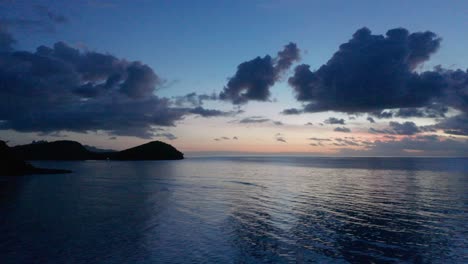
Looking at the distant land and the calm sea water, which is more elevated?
the distant land

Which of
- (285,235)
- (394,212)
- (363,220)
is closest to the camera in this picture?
(285,235)

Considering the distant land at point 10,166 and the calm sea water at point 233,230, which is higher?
the distant land at point 10,166

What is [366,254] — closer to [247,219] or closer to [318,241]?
[318,241]

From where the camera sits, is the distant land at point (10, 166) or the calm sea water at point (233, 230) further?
the distant land at point (10, 166)

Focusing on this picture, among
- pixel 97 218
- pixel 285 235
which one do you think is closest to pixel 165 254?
pixel 285 235

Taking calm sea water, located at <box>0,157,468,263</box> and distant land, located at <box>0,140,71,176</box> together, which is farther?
distant land, located at <box>0,140,71,176</box>

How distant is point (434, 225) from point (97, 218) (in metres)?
42.1

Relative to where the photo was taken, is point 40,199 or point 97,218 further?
point 40,199

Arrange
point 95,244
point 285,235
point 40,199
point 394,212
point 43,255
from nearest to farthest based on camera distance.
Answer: point 43,255, point 95,244, point 285,235, point 394,212, point 40,199

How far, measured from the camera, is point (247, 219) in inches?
1801

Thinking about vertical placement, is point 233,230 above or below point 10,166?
below

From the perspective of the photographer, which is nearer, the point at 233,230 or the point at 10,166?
the point at 233,230

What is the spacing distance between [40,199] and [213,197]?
105ft

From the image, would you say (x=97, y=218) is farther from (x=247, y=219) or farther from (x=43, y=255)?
(x=247, y=219)
